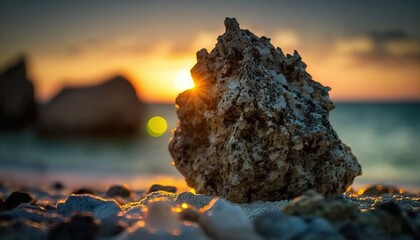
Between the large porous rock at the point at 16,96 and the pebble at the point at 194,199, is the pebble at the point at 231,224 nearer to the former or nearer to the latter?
the pebble at the point at 194,199

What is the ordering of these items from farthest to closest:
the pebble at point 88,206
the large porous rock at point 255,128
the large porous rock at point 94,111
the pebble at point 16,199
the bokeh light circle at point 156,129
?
1. the bokeh light circle at point 156,129
2. the large porous rock at point 94,111
3. the pebble at point 16,199
4. the large porous rock at point 255,128
5. the pebble at point 88,206

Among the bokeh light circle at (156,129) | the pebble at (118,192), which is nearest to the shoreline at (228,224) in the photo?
the pebble at (118,192)

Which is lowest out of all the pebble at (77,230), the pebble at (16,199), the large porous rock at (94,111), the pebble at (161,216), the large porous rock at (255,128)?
the pebble at (16,199)

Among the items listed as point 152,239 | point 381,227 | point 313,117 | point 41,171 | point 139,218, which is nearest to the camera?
point 152,239

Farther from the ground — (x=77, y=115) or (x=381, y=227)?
(x=77, y=115)

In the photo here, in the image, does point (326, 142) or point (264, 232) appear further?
point (326, 142)

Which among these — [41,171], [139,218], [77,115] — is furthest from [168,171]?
[77,115]

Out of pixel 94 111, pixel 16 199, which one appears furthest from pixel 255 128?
pixel 94 111

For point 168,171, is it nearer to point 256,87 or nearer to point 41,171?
point 41,171
